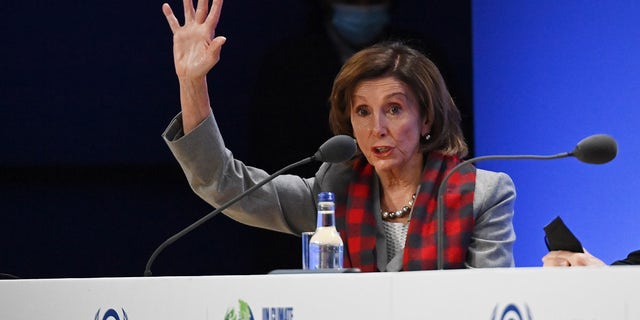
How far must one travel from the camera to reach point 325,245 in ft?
6.59

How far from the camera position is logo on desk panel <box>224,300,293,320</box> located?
1469 millimetres

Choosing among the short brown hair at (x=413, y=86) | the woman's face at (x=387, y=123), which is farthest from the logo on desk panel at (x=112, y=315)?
the short brown hair at (x=413, y=86)

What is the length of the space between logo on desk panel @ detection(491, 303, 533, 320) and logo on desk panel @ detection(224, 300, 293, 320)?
32 centimetres

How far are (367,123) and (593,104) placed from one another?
3.07 feet

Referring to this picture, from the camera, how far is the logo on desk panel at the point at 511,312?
125cm

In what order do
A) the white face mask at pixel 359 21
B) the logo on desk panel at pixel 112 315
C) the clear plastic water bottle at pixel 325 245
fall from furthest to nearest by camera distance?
the white face mask at pixel 359 21 → the clear plastic water bottle at pixel 325 245 → the logo on desk panel at pixel 112 315

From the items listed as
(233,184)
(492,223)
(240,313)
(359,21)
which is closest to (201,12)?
(233,184)

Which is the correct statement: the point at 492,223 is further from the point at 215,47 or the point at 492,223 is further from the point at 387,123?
the point at 215,47

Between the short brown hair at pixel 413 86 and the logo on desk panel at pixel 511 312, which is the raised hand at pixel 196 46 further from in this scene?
the logo on desk panel at pixel 511 312

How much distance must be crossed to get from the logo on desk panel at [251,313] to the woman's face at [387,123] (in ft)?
2.97

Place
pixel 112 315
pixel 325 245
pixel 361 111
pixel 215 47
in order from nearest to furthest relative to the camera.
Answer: pixel 112 315 < pixel 325 245 < pixel 215 47 < pixel 361 111

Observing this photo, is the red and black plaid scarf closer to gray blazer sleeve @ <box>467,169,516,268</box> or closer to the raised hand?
gray blazer sleeve @ <box>467,169,516,268</box>

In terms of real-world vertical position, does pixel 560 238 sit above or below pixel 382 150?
below

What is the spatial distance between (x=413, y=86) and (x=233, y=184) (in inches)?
18.7
